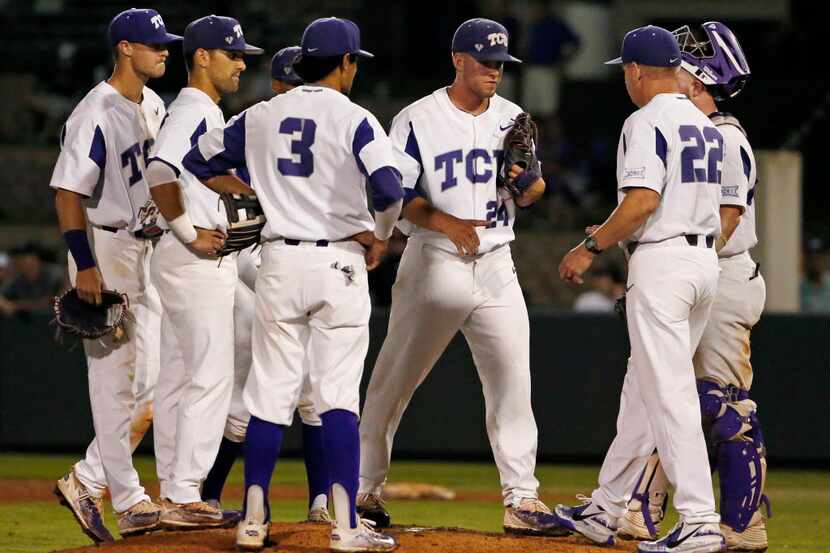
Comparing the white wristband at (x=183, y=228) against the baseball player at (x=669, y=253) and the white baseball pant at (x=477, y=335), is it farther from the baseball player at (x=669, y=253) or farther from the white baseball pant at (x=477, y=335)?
the baseball player at (x=669, y=253)

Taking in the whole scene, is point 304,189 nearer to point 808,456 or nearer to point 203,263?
point 203,263

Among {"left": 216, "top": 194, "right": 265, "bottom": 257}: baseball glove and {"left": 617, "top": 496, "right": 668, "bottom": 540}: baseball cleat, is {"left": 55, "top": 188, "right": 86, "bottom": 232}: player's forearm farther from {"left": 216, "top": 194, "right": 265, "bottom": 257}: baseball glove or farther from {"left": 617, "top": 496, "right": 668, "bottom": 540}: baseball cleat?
{"left": 617, "top": 496, "right": 668, "bottom": 540}: baseball cleat

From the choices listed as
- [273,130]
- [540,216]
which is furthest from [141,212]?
[540,216]

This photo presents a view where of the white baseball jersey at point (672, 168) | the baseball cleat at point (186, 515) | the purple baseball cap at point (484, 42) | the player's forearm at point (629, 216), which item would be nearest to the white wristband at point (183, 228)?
the baseball cleat at point (186, 515)

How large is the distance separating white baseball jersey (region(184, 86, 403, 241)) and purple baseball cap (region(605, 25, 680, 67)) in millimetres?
1266

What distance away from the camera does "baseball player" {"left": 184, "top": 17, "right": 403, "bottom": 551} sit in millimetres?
6160

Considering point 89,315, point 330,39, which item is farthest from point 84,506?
point 330,39

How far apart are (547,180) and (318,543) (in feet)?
33.7

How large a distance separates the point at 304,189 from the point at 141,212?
1197mm

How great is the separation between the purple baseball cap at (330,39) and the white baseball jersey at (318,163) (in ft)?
0.53

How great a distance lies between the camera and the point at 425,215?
22.4ft

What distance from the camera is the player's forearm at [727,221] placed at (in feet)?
22.7

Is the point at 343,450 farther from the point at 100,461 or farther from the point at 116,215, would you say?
the point at 116,215

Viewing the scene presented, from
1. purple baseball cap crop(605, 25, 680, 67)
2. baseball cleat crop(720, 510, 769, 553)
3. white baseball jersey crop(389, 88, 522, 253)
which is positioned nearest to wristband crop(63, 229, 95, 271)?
white baseball jersey crop(389, 88, 522, 253)
